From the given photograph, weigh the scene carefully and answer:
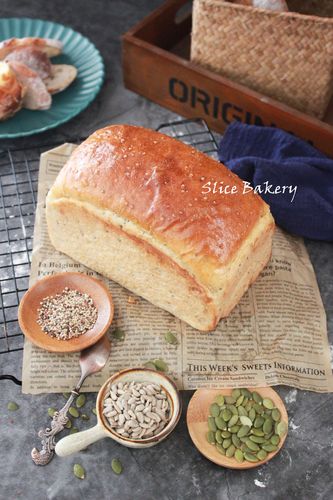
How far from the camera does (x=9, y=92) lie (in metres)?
A: 2.85

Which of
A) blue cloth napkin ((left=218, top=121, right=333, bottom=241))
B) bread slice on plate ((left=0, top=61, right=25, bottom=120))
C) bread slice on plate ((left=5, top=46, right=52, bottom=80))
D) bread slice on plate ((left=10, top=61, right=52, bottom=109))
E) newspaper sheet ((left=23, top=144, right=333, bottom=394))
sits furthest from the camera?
bread slice on plate ((left=5, top=46, right=52, bottom=80))

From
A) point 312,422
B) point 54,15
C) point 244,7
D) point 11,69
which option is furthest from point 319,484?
point 54,15

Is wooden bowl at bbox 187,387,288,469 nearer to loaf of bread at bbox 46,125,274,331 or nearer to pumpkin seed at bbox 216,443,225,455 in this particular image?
pumpkin seed at bbox 216,443,225,455

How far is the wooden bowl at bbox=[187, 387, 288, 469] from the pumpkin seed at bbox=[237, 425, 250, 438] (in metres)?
0.08

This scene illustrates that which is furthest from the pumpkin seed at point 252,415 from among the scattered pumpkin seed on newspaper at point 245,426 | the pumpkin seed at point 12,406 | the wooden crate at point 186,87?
the wooden crate at point 186,87

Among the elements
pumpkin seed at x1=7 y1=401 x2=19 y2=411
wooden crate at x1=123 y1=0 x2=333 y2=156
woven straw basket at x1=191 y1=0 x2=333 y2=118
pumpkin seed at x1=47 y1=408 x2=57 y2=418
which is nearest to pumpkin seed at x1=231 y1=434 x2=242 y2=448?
pumpkin seed at x1=47 y1=408 x2=57 y2=418

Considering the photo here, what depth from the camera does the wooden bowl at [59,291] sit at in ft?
7.21

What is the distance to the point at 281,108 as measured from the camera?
2816 millimetres

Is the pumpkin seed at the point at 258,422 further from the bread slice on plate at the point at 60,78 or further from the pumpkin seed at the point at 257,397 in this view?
the bread slice on plate at the point at 60,78

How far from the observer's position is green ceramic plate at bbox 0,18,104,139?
118 inches

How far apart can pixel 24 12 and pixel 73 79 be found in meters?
0.91

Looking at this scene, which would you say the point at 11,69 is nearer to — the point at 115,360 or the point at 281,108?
the point at 281,108

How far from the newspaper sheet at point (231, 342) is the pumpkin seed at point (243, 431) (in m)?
0.17

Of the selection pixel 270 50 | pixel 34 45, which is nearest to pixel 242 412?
pixel 270 50
